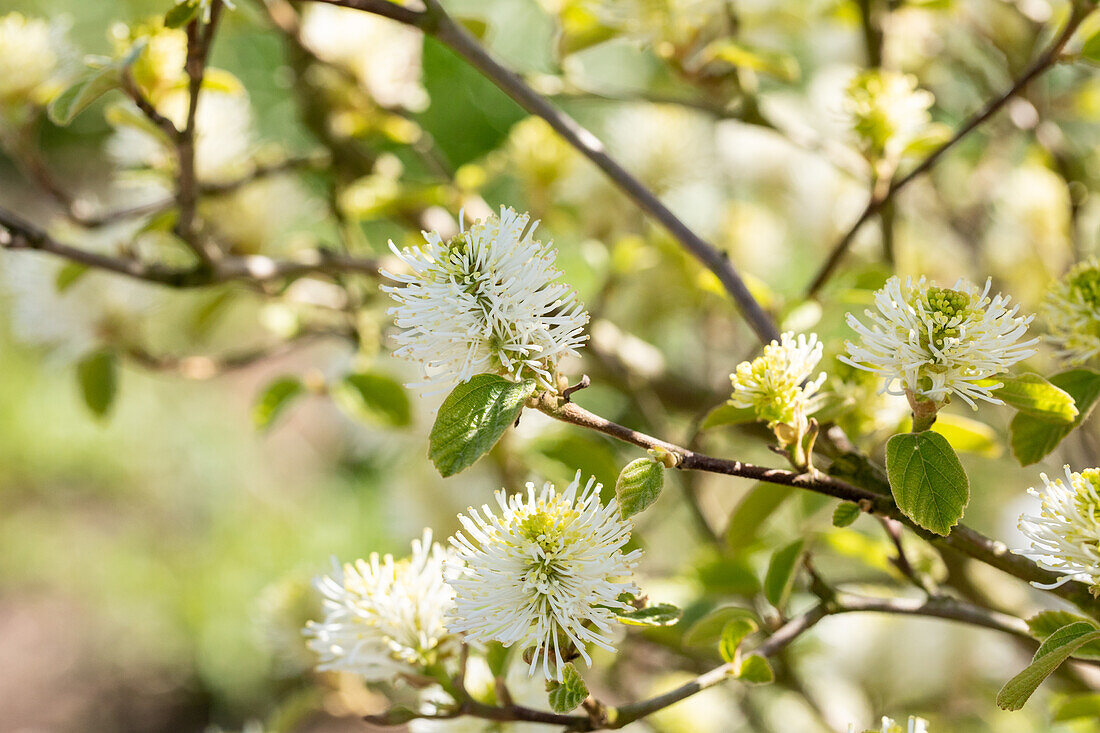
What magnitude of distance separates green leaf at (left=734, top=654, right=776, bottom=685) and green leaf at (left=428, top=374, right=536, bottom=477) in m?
0.13

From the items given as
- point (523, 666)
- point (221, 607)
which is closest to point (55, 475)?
point (221, 607)

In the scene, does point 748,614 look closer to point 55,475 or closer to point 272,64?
point 272,64

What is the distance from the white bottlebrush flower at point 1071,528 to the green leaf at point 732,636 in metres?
0.10

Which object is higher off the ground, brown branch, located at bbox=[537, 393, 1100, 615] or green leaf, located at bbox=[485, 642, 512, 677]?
brown branch, located at bbox=[537, 393, 1100, 615]

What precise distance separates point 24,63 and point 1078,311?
21.5 inches

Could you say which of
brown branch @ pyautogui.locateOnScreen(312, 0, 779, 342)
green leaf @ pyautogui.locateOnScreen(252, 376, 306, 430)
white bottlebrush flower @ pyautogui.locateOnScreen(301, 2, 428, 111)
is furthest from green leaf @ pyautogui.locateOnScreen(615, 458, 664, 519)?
white bottlebrush flower @ pyautogui.locateOnScreen(301, 2, 428, 111)

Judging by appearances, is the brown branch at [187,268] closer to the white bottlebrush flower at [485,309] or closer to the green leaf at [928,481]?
the white bottlebrush flower at [485,309]

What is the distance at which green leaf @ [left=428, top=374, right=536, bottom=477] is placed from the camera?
26 cm

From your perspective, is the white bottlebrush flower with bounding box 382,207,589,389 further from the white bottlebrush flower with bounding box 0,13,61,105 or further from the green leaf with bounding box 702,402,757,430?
the white bottlebrush flower with bounding box 0,13,61,105

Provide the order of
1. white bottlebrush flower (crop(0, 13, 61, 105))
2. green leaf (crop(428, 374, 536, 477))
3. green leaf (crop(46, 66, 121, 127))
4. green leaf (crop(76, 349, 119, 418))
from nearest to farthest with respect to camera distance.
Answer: green leaf (crop(428, 374, 536, 477))
green leaf (crop(46, 66, 121, 127))
white bottlebrush flower (crop(0, 13, 61, 105))
green leaf (crop(76, 349, 119, 418))

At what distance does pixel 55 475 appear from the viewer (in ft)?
8.29

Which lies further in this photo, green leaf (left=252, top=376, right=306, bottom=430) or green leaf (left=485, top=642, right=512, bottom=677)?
green leaf (left=252, top=376, right=306, bottom=430)

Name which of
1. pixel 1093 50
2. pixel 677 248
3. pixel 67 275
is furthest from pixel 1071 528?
pixel 67 275

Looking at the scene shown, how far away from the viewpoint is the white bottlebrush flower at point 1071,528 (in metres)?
0.28
